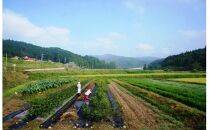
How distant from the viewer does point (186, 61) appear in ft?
39.8

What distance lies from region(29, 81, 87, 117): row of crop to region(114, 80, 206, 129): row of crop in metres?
1.94

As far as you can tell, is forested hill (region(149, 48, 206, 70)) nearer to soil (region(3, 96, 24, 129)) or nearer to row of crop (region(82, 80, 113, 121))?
row of crop (region(82, 80, 113, 121))

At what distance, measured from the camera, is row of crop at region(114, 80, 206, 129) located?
33.4 ft

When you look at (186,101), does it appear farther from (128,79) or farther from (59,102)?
(59,102)

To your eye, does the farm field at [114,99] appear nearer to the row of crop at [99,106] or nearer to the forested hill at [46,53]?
the row of crop at [99,106]

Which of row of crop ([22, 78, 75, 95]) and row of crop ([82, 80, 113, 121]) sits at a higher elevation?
row of crop ([22, 78, 75, 95])

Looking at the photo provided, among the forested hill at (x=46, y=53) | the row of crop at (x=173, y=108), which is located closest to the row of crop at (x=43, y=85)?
the forested hill at (x=46, y=53)

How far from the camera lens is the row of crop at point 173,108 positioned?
10183 mm

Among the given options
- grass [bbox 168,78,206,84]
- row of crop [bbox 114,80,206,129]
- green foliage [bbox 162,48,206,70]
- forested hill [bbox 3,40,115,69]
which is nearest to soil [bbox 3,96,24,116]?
forested hill [bbox 3,40,115,69]

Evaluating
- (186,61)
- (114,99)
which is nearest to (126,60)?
(114,99)

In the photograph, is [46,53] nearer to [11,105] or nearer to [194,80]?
[11,105]

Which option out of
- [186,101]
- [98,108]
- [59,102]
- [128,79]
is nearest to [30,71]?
[59,102]

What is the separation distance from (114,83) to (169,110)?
2.58 meters

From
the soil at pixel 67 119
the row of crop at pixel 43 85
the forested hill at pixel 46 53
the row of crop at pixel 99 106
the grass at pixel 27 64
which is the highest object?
the forested hill at pixel 46 53
